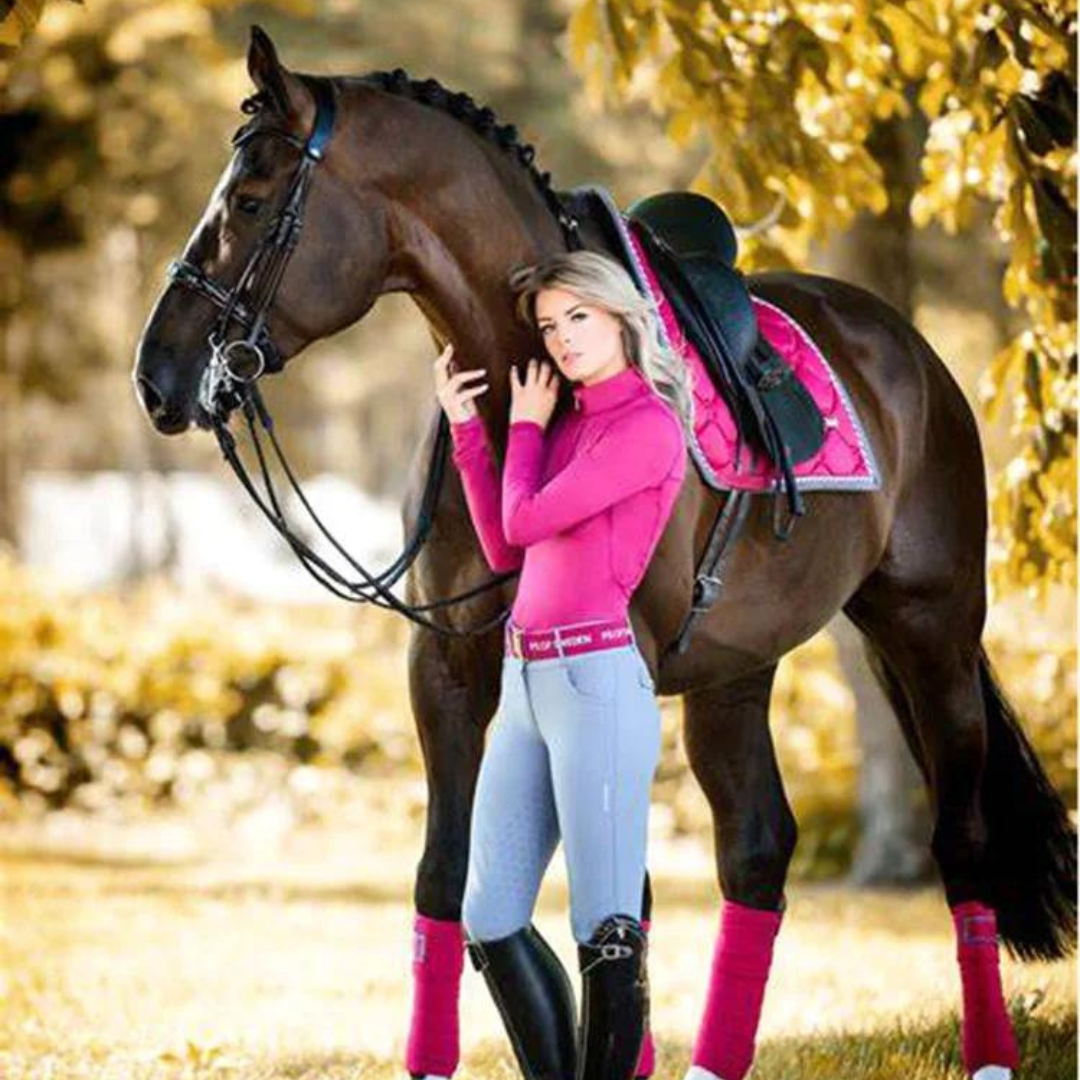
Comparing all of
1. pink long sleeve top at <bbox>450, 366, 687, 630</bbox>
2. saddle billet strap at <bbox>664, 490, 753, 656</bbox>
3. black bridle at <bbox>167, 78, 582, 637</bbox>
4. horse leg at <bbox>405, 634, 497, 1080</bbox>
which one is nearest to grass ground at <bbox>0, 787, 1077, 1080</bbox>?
horse leg at <bbox>405, 634, 497, 1080</bbox>

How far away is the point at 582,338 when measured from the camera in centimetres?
389

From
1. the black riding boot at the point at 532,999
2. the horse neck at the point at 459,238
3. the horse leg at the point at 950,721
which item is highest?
the horse neck at the point at 459,238

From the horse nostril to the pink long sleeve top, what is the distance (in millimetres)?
626

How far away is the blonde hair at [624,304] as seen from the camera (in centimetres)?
390

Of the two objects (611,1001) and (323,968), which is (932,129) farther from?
(323,968)

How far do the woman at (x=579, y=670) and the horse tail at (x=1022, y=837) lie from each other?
186 centimetres

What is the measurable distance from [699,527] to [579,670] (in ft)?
2.09

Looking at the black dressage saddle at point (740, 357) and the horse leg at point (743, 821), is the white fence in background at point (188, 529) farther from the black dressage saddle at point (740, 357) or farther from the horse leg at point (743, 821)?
the black dressage saddle at point (740, 357)

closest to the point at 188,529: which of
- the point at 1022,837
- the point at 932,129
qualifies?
the point at 932,129

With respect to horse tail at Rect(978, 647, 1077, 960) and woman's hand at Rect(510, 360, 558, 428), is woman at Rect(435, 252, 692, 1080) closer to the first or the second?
woman's hand at Rect(510, 360, 558, 428)

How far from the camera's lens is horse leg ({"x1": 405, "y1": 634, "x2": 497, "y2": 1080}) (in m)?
4.37

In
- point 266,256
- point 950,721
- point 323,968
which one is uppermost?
point 266,256

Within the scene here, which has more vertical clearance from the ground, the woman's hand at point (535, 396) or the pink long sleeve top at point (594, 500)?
the woman's hand at point (535, 396)

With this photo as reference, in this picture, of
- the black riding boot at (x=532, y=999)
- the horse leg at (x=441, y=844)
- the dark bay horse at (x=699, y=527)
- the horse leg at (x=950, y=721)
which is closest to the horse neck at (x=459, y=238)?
the dark bay horse at (x=699, y=527)
